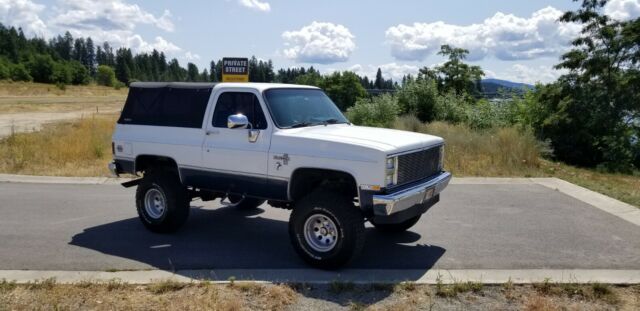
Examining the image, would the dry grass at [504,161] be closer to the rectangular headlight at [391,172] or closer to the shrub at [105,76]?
the rectangular headlight at [391,172]

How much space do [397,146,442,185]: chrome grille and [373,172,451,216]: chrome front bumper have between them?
109mm

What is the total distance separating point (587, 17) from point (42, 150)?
2063 centimetres

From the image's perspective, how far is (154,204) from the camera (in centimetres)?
699

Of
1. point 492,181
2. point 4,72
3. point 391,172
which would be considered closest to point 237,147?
point 391,172

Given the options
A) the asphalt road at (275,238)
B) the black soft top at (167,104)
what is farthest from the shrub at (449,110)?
the black soft top at (167,104)

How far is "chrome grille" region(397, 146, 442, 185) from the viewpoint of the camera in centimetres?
548

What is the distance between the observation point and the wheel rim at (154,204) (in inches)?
271

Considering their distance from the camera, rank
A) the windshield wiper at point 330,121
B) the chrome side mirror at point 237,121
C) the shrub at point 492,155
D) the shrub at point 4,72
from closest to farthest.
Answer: the chrome side mirror at point 237,121
the windshield wiper at point 330,121
the shrub at point 492,155
the shrub at point 4,72

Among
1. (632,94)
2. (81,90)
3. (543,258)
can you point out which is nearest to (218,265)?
(543,258)

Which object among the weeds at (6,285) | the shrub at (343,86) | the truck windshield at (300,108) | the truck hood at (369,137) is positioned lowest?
the weeds at (6,285)

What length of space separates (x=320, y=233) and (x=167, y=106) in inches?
107

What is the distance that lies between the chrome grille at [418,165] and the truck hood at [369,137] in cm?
9

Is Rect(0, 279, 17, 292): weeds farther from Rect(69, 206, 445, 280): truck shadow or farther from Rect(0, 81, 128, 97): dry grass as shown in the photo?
Rect(0, 81, 128, 97): dry grass

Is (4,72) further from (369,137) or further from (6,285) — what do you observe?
(369,137)
